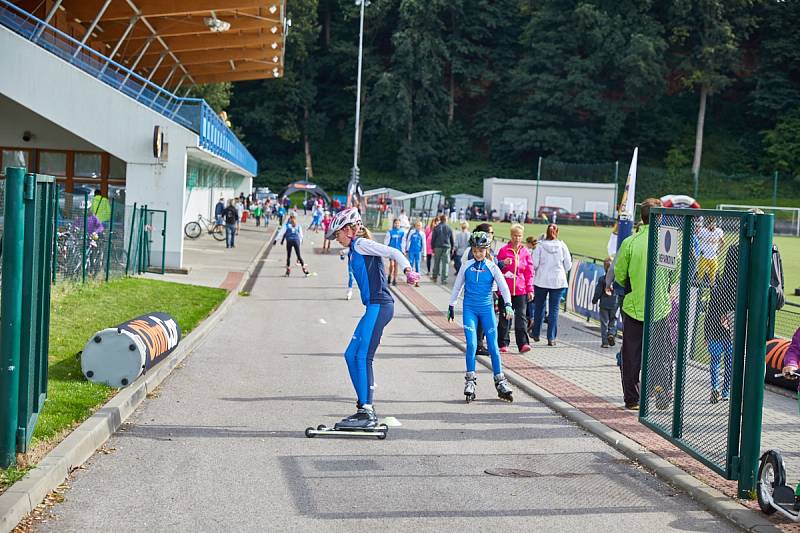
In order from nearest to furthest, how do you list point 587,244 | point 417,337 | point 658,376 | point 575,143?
point 658,376 < point 417,337 < point 587,244 < point 575,143

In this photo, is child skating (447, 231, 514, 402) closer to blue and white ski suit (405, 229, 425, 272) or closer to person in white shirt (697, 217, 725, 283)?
person in white shirt (697, 217, 725, 283)

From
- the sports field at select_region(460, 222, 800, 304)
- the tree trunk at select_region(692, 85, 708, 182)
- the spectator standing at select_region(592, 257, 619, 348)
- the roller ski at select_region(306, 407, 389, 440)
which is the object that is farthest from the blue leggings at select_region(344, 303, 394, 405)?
the tree trunk at select_region(692, 85, 708, 182)

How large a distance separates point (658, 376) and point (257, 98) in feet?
295

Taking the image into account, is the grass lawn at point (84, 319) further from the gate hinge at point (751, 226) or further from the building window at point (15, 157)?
the building window at point (15, 157)

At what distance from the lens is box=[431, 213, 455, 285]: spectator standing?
1122 inches

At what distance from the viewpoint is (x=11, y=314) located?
699cm

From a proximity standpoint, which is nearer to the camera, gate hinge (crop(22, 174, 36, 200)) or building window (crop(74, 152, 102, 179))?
gate hinge (crop(22, 174, 36, 200))

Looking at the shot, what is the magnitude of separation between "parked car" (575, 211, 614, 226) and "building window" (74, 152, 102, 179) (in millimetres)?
39766

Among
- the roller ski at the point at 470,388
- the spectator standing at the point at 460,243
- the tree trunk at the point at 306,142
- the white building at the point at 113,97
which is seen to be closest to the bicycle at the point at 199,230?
the white building at the point at 113,97

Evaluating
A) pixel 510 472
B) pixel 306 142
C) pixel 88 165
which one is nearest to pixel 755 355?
pixel 510 472

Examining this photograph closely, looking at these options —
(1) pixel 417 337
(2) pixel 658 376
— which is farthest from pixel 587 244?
(2) pixel 658 376

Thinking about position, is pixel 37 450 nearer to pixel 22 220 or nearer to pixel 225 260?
pixel 22 220

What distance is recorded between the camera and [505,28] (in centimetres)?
9631

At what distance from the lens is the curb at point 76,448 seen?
616cm
